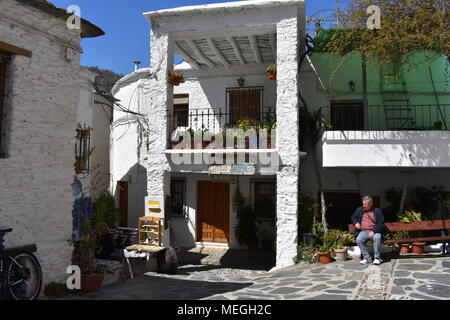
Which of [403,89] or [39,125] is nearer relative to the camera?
[39,125]

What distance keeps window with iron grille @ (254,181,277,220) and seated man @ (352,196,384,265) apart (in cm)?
409

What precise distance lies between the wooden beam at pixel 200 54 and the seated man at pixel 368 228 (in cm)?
664

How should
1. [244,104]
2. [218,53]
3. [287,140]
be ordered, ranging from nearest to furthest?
[287,140], [218,53], [244,104]

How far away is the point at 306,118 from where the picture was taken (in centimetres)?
1062

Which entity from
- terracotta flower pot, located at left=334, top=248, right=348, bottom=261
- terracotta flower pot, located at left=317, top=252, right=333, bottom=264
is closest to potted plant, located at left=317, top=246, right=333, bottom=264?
terracotta flower pot, located at left=317, top=252, right=333, bottom=264

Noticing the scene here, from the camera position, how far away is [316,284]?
6805mm

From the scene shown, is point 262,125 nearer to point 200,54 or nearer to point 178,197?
point 200,54

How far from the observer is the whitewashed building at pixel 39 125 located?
5957mm

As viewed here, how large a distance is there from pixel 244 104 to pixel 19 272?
29.1ft

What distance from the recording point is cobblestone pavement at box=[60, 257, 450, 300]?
19.8 ft

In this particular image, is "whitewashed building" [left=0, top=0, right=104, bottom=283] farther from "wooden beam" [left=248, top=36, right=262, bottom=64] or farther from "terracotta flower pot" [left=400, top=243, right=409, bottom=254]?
"terracotta flower pot" [left=400, top=243, right=409, bottom=254]

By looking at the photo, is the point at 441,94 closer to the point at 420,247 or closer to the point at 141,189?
the point at 420,247

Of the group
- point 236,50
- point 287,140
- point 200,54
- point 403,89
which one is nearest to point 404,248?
point 287,140

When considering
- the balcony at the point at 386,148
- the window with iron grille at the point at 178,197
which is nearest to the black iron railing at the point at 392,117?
the balcony at the point at 386,148
